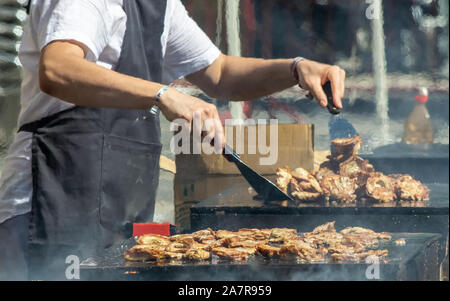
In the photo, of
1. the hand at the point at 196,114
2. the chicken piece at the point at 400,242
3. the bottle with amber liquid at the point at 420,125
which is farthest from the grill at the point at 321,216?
the bottle with amber liquid at the point at 420,125

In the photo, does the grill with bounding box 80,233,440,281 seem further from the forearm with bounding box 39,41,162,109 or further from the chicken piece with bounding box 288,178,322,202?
the chicken piece with bounding box 288,178,322,202

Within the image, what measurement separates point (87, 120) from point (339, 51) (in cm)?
206

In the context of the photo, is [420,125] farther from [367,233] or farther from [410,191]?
[367,233]

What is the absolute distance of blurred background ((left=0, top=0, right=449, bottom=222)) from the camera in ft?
10.2

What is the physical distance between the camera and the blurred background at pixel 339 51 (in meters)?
3.12

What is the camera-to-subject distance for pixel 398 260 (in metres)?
1.48

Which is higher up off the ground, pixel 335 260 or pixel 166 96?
pixel 166 96

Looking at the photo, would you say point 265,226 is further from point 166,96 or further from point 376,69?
point 376,69

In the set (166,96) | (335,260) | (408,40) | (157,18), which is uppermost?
(408,40)

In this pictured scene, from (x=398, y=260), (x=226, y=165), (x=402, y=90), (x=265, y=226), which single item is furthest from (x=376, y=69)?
(x=398, y=260)

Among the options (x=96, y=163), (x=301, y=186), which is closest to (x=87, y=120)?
(x=96, y=163)

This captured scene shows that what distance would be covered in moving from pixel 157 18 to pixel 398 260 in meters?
1.16

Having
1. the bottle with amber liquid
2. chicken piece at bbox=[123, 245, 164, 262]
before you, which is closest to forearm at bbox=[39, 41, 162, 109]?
chicken piece at bbox=[123, 245, 164, 262]

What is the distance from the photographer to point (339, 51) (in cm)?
351
